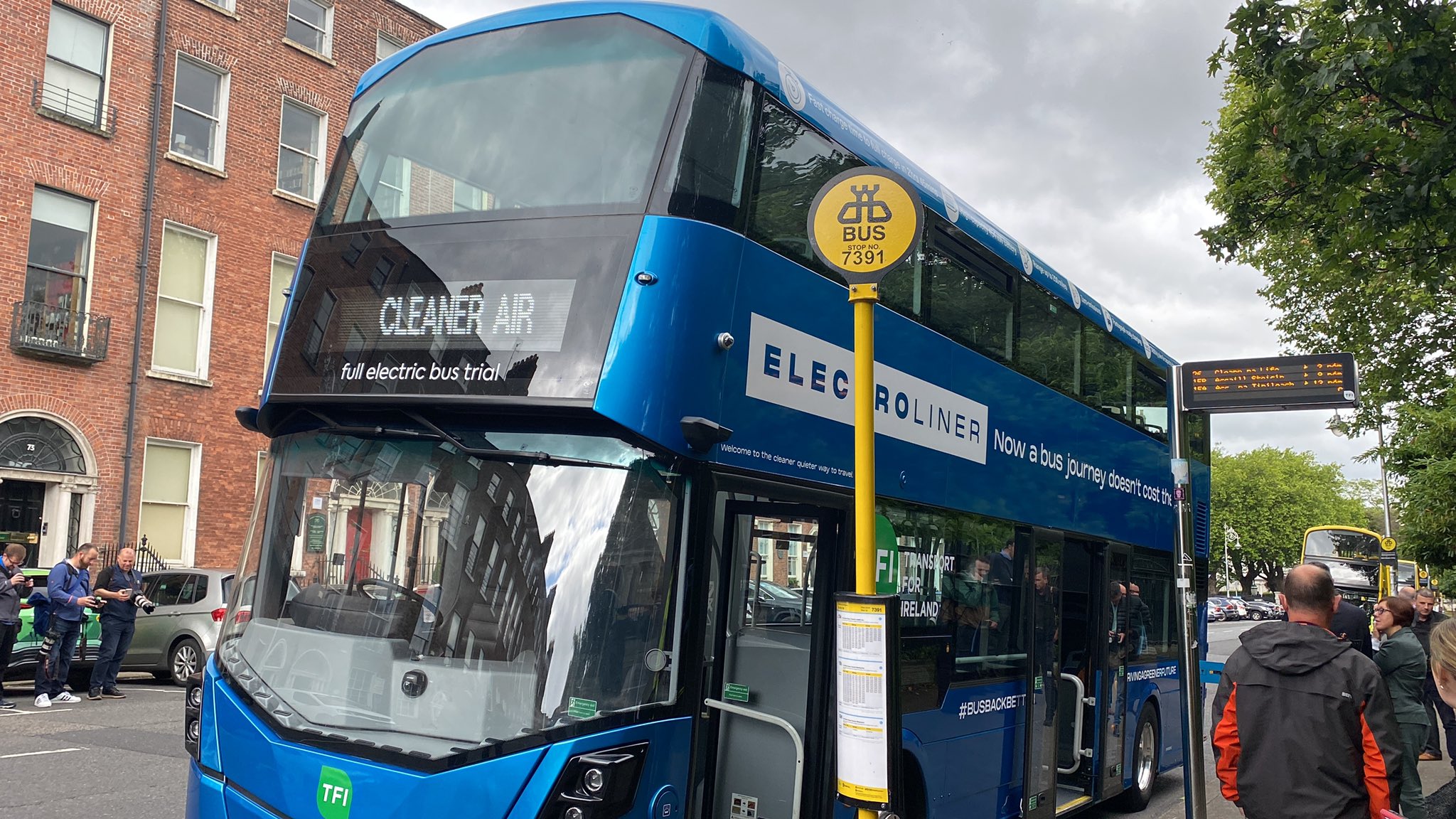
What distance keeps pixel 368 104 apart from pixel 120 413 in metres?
17.1

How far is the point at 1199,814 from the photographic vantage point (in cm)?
764

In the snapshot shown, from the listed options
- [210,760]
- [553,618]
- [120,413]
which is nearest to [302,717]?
[210,760]

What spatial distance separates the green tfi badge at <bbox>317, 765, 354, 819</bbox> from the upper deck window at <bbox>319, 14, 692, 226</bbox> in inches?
93.3

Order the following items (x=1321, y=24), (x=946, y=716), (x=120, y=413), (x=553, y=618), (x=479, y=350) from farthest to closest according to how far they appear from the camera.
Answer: (x=120, y=413), (x=1321, y=24), (x=946, y=716), (x=479, y=350), (x=553, y=618)

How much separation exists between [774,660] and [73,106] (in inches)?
777

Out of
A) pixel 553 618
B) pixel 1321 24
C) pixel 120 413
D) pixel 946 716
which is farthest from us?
pixel 120 413

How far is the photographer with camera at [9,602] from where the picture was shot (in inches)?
497

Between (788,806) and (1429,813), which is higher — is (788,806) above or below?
below

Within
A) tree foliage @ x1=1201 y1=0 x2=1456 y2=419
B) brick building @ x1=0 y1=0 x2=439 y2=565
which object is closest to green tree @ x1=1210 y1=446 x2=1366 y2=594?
brick building @ x1=0 y1=0 x2=439 y2=565

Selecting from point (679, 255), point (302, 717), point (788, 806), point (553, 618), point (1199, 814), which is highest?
point (679, 255)

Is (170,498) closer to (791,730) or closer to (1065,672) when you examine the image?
(1065,672)

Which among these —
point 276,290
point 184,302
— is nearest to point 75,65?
point 184,302

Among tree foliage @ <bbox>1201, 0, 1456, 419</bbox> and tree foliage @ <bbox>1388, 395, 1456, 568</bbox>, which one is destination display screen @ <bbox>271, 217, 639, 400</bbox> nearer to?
tree foliage @ <bbox>1201, 0, 1456, 419</bbox>

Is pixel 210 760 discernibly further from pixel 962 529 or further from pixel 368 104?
pixel 962 529
